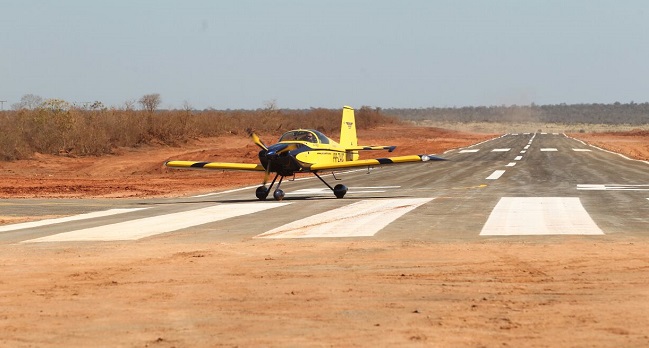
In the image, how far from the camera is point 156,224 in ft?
55.9

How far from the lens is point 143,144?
188 ft

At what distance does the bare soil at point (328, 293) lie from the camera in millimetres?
6961

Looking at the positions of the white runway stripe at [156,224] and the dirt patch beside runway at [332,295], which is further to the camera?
the white runway stripe at [156,224]

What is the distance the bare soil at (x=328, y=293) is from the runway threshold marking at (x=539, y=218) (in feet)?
3.87

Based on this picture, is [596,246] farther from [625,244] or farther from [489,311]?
[489,311]

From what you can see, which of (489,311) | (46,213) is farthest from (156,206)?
(489,311)

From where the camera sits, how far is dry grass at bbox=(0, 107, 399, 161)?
49.3 metres

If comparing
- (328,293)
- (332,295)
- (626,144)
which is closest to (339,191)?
(328,293)

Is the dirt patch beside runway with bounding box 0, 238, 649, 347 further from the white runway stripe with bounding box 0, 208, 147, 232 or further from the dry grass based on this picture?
the dry grass

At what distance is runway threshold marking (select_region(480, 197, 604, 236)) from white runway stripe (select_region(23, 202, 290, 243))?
17.7ft

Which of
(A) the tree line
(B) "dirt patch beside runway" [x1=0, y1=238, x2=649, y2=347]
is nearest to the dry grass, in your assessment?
(A) the tree line

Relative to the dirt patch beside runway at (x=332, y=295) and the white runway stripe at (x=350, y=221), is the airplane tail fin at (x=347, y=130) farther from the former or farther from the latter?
the dirt patch beside runway at (x=332, y=295)

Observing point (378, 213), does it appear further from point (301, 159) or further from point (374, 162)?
point (301, 159)

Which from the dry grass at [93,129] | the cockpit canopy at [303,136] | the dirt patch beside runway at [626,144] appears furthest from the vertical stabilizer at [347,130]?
the dirt patch beside runway at [626,144]
